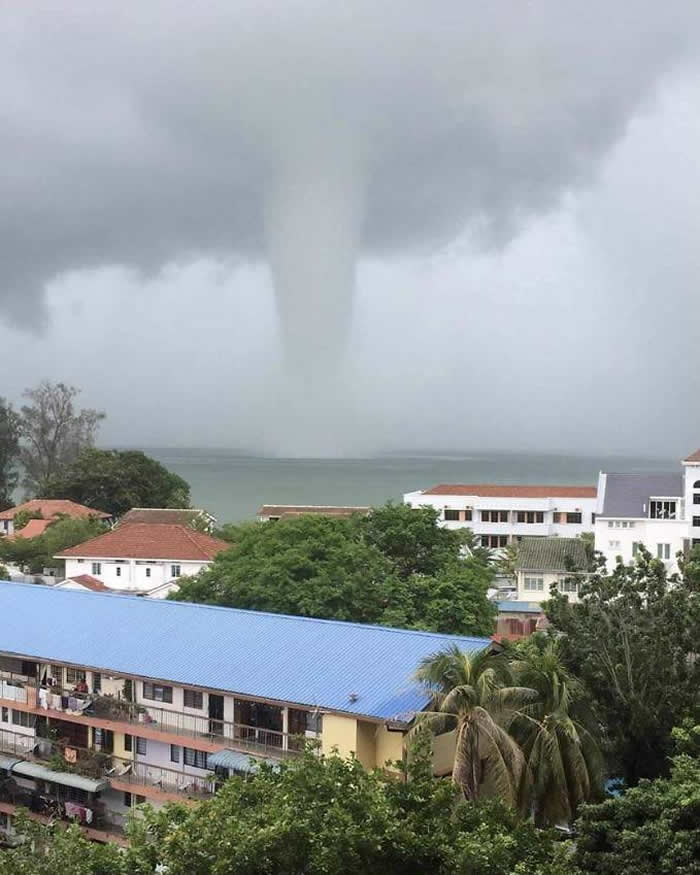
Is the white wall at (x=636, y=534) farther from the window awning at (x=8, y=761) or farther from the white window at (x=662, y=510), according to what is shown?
the window awning at (x=8, y=761)

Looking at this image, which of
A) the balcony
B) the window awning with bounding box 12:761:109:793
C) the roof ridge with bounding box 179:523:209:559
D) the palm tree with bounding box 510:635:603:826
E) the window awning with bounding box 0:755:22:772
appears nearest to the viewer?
the palm tree with bounding box 510:635:603:826

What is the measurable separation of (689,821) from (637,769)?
19.7ft

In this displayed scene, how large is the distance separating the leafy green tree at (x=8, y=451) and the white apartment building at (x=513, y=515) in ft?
196

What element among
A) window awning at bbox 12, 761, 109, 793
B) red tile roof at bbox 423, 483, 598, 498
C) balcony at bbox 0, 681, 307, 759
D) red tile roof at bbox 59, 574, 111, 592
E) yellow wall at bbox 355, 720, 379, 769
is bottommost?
window awning at bbox 12, 761, 109, 793

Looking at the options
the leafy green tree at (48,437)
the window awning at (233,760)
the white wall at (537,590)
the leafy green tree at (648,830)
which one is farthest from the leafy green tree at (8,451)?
the leafy green tree at (648,830)

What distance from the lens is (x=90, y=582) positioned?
62.4 metres

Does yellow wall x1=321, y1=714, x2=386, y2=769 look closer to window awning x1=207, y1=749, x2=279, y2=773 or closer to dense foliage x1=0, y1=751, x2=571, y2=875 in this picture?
window awning x1=207, y1=749, x2=279, y2=773

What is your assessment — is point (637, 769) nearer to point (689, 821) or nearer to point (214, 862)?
point (689, 821)

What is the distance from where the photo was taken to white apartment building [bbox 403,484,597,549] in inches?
3856

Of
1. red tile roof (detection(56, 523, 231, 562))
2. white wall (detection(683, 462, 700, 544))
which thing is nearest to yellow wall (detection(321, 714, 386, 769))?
red tile roof (detection(56, 523, 231, 562))

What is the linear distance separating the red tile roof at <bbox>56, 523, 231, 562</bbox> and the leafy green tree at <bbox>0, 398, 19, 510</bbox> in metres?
61.5

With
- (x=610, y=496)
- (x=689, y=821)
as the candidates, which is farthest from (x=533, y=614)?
(x=689, y=821)

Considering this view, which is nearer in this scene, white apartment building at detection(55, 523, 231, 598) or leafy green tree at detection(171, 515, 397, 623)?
leafy green tree at detection(171, 515, 397, 623)

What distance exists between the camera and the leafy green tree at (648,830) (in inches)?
623
